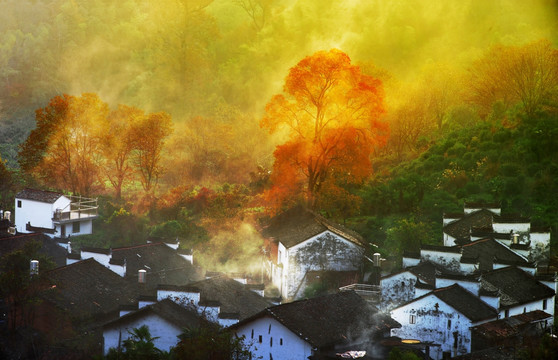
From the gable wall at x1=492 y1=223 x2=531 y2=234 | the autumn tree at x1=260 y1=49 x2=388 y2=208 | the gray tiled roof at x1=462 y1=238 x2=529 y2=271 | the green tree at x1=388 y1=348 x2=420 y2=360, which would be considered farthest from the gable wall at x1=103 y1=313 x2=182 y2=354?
the gable wall at x1=492 y1=223 x2=531 y2=234

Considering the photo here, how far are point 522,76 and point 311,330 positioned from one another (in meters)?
29.5

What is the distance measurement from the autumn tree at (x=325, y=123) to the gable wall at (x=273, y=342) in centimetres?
1537

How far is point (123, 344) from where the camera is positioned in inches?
976

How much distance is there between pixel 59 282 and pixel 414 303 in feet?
49.9

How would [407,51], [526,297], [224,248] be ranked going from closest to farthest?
[526,297] < [224,248] < [407,51]

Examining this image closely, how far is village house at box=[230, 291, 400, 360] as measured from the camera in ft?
83.3

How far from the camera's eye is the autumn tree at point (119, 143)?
4804 centimetres

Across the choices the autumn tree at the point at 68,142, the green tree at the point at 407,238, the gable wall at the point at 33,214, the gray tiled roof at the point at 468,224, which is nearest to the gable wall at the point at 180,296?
the green tree at the point at 407,238

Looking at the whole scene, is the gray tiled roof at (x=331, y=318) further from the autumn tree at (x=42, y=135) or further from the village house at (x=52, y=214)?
the autumn tree at (x=42, y=135)

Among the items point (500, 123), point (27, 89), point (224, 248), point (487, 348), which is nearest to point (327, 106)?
point (224, 248)

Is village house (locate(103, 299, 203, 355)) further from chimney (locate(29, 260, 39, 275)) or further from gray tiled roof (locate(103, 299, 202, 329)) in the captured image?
chimney (locate(29, 260, 39, 275))

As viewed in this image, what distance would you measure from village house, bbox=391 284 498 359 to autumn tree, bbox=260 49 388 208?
13.3 meters

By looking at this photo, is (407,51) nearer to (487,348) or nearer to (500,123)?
(500,123)

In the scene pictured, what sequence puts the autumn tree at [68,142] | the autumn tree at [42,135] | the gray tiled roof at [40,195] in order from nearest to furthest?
the gray tiled roof at [40,195], the autumn tree at [42,135], the autumn tree at [68,142]
